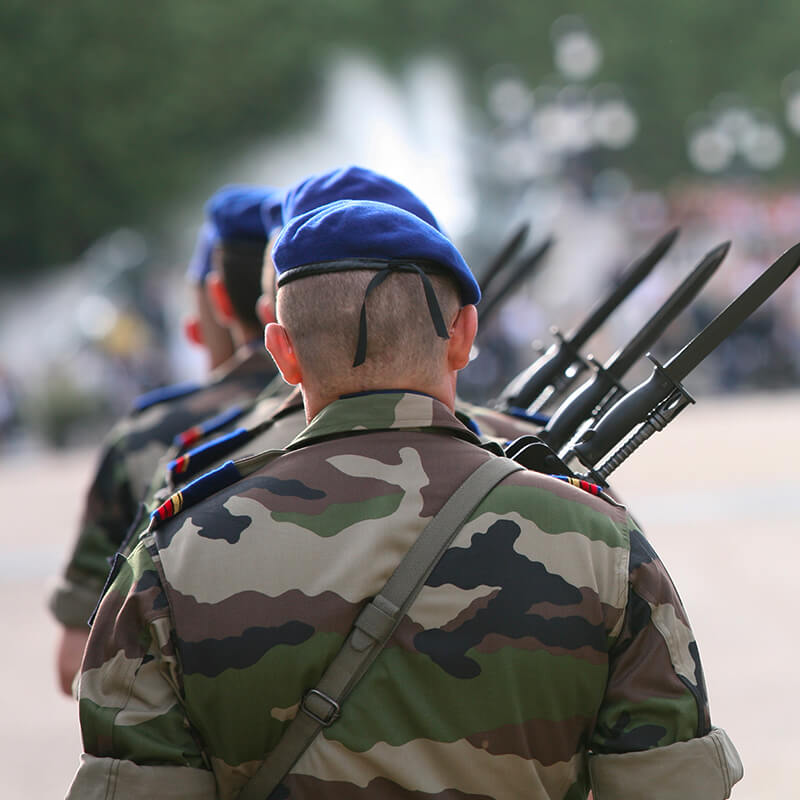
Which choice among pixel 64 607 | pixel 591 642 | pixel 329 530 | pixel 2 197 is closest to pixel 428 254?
pixel 329 530

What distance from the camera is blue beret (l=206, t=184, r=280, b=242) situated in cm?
321

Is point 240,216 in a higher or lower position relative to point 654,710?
higher

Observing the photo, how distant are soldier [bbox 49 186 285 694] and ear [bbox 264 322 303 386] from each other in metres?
1.13

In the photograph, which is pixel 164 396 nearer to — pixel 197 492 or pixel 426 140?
pixel 197 492

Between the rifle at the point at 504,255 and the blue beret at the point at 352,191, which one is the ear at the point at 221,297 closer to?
the rifle at the point at 504,255

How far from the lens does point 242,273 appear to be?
3.19m

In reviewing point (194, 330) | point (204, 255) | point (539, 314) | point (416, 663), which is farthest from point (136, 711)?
point (539, 314)

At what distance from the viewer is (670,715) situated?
1570 mm

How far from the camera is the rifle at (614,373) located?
2.20 meters

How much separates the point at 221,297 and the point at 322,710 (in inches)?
69.5

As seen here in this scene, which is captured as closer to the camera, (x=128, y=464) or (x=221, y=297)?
(x=128, y=464)

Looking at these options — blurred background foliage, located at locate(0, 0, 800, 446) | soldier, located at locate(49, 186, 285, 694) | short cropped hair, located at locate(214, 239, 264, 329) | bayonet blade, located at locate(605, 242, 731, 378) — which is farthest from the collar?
blurred background foliage, located at locate(0, 0, 800, 446)

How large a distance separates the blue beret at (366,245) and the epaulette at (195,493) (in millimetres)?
250

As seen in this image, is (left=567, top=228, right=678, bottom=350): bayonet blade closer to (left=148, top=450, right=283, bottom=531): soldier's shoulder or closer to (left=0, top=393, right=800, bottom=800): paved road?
(left=148, top=450, right=283, bottom=531): soldier's shoulder
